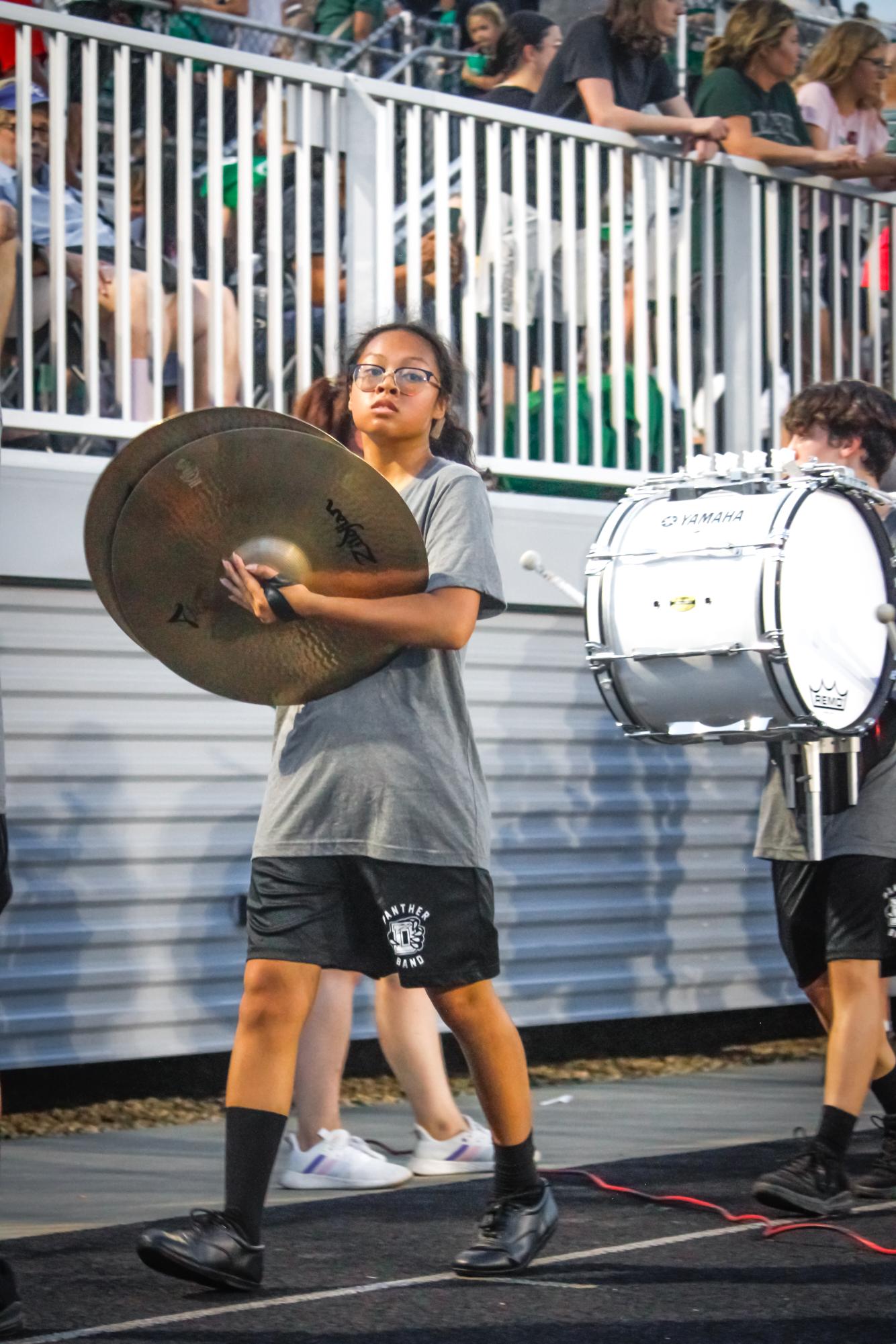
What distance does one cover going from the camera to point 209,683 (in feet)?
13.8

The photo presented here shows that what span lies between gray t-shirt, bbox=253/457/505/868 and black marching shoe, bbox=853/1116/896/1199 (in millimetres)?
1584

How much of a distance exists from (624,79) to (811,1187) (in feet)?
17.2

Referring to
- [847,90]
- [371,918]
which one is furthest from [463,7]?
[371,918]

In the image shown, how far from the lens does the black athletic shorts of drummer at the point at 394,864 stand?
4.12m

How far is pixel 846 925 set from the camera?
516 cm

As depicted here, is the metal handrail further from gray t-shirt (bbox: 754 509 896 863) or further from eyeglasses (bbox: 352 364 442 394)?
gray t-shirt (bbox: 754 509 896 863)

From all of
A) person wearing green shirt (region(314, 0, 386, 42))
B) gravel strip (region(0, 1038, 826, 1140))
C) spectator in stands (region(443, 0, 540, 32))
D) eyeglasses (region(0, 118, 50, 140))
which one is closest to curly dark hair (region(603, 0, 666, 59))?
spectator in stands (region(443, 0, 540, 32))

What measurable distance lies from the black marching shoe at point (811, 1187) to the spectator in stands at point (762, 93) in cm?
501

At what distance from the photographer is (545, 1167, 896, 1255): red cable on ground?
4.62 meters

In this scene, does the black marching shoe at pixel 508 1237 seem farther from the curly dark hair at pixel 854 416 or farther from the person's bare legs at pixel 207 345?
the person's bare legs at pixel 207 345

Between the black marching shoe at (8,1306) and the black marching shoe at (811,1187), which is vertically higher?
the black marching shoe at (8,1306)

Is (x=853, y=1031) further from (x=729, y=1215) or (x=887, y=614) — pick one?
(x=887, y=614)

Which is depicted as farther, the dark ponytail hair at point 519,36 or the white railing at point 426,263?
the dark ponytail hair at point 519,36

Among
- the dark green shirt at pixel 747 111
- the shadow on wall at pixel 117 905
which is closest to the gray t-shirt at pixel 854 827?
the shadow on wall at pixel 117 905
